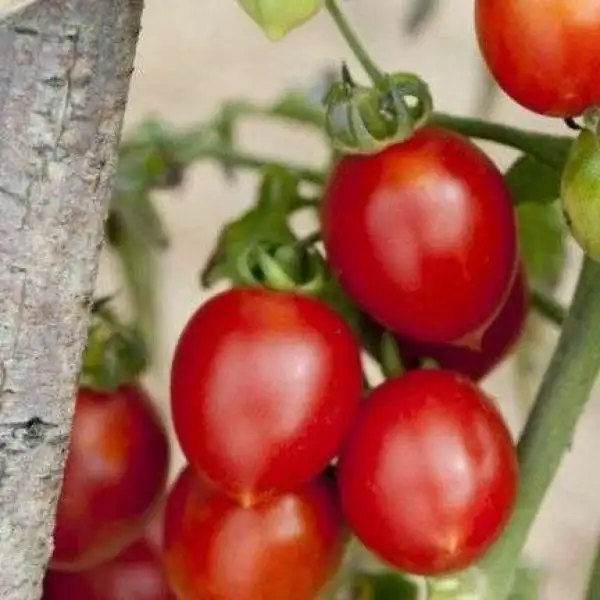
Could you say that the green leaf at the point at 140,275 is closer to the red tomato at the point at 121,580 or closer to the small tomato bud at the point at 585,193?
the red tomato at the point at 121,580

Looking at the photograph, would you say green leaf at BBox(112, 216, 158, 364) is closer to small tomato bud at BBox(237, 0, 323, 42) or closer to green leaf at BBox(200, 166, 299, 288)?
green leaf at BBox(200, 166, 299, 288)

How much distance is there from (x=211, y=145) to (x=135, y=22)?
0.17 meters

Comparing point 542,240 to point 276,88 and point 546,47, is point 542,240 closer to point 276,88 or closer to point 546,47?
point 546,47

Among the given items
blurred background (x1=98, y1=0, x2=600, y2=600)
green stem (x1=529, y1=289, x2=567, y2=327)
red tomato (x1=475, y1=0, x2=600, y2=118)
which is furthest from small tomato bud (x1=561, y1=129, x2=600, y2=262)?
blurred background (x1=98, y1=0, x2=600, y2=600)

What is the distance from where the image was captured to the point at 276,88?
37.1 inches

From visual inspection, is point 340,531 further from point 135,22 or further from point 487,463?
point 135,22

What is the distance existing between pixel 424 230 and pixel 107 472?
0.38ft

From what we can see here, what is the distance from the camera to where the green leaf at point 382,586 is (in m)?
0.47

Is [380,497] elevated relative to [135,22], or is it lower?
lower

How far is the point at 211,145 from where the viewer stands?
1.50 feet

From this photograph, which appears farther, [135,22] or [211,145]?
[211,145]

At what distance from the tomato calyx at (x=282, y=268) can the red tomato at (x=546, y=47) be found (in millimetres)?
78

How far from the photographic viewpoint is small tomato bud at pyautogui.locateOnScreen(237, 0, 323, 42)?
11.6 inches

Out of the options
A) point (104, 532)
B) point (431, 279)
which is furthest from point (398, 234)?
point (104, 532)
